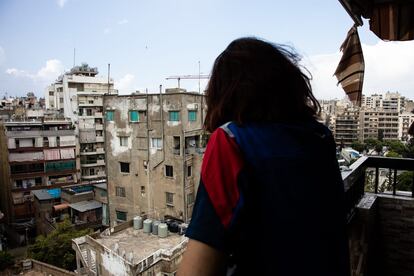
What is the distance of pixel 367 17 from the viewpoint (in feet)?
7.14

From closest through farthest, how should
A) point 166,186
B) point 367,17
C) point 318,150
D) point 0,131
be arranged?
1. point 318,150
2. point 367,17
3. point 166,186
4. point 0,131

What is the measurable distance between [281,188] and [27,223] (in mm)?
21807

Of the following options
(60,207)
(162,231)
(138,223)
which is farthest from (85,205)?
(162,231)

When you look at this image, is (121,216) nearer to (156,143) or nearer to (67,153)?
(156,143)

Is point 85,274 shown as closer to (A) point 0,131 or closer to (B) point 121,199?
(B) point 121,199

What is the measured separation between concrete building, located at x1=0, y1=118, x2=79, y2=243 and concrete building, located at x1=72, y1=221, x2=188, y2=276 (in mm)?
11222

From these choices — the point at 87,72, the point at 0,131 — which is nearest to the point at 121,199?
the point at 0,131

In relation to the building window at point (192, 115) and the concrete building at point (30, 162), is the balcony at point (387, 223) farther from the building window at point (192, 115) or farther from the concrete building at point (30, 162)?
the concrete building at point (30, 162)

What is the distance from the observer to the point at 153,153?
13.9 meters

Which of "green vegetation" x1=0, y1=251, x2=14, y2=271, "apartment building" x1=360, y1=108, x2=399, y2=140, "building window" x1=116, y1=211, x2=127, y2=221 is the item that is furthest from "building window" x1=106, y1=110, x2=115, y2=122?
"apartment building" x1=360, y1=108, x2=399, y2=140

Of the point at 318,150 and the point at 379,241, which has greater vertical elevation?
the point at 318,150

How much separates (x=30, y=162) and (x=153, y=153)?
1007cm

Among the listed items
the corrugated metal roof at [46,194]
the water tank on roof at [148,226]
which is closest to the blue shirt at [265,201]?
the water tank on roof at [148,226]

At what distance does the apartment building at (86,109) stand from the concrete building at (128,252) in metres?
11.0
